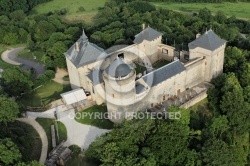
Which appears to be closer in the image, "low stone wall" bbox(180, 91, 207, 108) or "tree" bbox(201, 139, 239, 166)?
"tree" bbox(201, 139, 239, 166)

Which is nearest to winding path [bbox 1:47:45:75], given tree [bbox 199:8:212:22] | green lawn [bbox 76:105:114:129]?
green lawn [bbox 76:105:114:129]

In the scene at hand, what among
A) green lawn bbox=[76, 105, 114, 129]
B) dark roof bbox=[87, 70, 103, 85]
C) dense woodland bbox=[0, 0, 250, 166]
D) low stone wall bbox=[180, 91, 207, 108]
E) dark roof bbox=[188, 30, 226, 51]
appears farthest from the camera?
dark roof bbox=[188, 30, 226, 51]

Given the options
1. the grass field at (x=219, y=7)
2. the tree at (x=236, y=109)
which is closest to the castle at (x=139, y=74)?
the tree at (x=236, y=109)

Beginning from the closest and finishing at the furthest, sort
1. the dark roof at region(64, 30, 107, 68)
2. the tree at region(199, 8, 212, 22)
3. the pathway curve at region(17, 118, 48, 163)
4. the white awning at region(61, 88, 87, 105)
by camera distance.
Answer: the pathway curve at region(17, 118, 48, 163) < the white awning at region(61, 88, 87, 105) < the dark roof at region(64, 30, 107, 68) < the tree at region(199, 8, 212, 22)

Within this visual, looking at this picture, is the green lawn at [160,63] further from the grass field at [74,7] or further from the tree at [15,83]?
the grass field at [74,7]

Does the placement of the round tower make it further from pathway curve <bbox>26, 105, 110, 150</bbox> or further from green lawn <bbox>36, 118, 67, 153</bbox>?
green lawn <bbox>36, 118, 67, 153</bbox>
